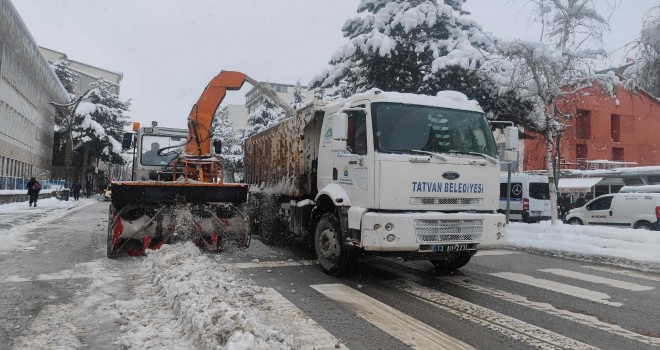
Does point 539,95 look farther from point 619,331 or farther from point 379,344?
point 379,344

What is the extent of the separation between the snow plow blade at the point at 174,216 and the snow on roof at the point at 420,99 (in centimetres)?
307

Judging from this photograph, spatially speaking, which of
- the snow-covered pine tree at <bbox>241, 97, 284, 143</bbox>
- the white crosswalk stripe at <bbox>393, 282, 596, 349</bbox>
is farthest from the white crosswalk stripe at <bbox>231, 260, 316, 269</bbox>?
the snow-covered pine tree at <bbox>241, 97, 284, 143</bbox>

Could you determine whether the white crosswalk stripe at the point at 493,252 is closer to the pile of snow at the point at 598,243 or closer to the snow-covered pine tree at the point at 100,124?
the pile of snow at the point at 598,243

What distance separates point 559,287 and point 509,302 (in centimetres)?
154

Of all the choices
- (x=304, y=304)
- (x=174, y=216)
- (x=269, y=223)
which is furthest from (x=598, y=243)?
(x=174, y=216)

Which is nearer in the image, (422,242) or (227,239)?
(422,242)

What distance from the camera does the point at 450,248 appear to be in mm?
6984

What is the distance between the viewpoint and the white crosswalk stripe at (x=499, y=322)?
4.53 meters

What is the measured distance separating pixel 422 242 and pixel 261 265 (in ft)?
9.84

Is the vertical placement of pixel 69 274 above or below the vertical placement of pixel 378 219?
below

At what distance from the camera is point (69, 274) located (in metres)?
7.36

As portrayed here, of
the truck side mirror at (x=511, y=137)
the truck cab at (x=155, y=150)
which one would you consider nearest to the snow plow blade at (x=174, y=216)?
the truck cab at (x=155, y=150)

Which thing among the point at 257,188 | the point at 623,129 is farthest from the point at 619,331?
the point at 623,129

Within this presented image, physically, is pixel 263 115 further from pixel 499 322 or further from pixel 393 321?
pixel 499 322
